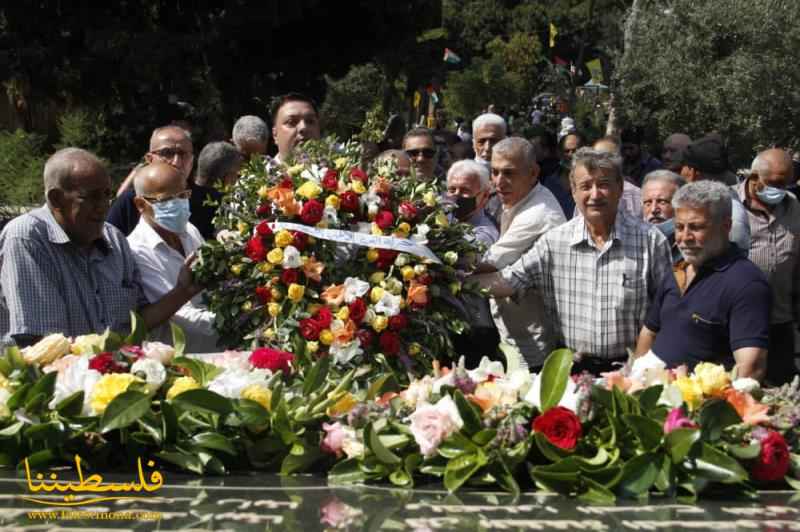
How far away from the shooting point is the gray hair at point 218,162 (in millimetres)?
7078

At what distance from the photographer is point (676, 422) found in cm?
315

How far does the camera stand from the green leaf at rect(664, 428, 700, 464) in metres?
3.05

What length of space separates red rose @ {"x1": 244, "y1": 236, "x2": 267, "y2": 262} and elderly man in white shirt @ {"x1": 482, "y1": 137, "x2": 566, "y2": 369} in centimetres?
127

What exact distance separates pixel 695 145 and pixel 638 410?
5.09 m

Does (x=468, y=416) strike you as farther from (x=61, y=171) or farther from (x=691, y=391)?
(x=61, y=171)

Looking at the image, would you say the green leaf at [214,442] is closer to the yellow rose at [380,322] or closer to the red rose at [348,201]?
the yellow rose at [380,322]

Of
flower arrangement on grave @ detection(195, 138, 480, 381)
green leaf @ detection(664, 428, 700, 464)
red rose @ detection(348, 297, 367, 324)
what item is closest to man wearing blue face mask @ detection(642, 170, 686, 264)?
flower arrangement on grave @ detection(195, 138, 480, 381)

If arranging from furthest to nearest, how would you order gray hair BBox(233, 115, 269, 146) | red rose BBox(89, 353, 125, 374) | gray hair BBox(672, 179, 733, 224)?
1. gray hair BBox(233, 115, 269, 146)
2. gray hair BBox(672, 179, 733, 224)
3. red rose BBox(89, 353, 125, 374)

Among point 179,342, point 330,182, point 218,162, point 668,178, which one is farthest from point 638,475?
point 218,162

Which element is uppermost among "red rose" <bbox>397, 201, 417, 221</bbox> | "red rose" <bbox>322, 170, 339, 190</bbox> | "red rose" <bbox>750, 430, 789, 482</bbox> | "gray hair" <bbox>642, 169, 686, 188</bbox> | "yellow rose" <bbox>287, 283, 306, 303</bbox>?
"red rose" <bbox>322, 170, 339, 190</bbox>

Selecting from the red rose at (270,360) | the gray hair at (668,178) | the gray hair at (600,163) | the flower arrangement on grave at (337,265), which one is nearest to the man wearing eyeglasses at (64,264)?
the flower arrangement on grave at (337,265)

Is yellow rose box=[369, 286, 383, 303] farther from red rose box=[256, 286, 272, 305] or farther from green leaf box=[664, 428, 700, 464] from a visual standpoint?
green leaf box=[664, 428, 700, 464]

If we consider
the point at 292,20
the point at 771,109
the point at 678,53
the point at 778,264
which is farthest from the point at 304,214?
the point at 678,53

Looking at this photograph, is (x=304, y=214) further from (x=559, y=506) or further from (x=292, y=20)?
(x=292, y=20)
